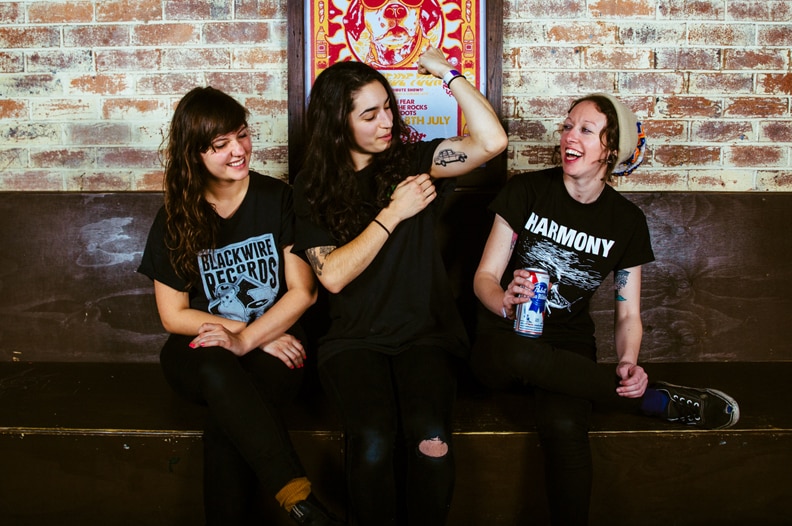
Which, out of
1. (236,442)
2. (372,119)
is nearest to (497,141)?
(372,119)

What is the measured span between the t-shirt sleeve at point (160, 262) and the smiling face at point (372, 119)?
0.69 m

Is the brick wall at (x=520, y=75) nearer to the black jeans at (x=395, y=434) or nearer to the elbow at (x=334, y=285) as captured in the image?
the elbow at (x=334, y=285)

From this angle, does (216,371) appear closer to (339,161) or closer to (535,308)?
(339,161)

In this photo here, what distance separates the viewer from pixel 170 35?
263 cm

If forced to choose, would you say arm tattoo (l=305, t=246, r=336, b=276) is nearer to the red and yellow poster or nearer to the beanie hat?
the red and yellow poster

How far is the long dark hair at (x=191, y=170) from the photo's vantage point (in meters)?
2.04

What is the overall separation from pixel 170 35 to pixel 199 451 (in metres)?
1.66

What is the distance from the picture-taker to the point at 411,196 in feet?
6.70

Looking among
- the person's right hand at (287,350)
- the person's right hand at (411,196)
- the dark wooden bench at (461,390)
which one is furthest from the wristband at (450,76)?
the person's right hand at (287,350)

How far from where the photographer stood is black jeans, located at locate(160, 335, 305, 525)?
173cm

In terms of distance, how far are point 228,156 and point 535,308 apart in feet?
3.46

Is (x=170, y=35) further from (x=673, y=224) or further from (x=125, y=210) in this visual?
(x=673, y=224)

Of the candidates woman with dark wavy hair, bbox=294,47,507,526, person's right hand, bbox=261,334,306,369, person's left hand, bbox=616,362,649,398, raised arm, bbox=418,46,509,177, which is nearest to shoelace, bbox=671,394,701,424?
person's left hand, bbox=616,362,649,398

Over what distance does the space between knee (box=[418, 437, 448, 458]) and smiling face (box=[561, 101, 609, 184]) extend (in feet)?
3.16
